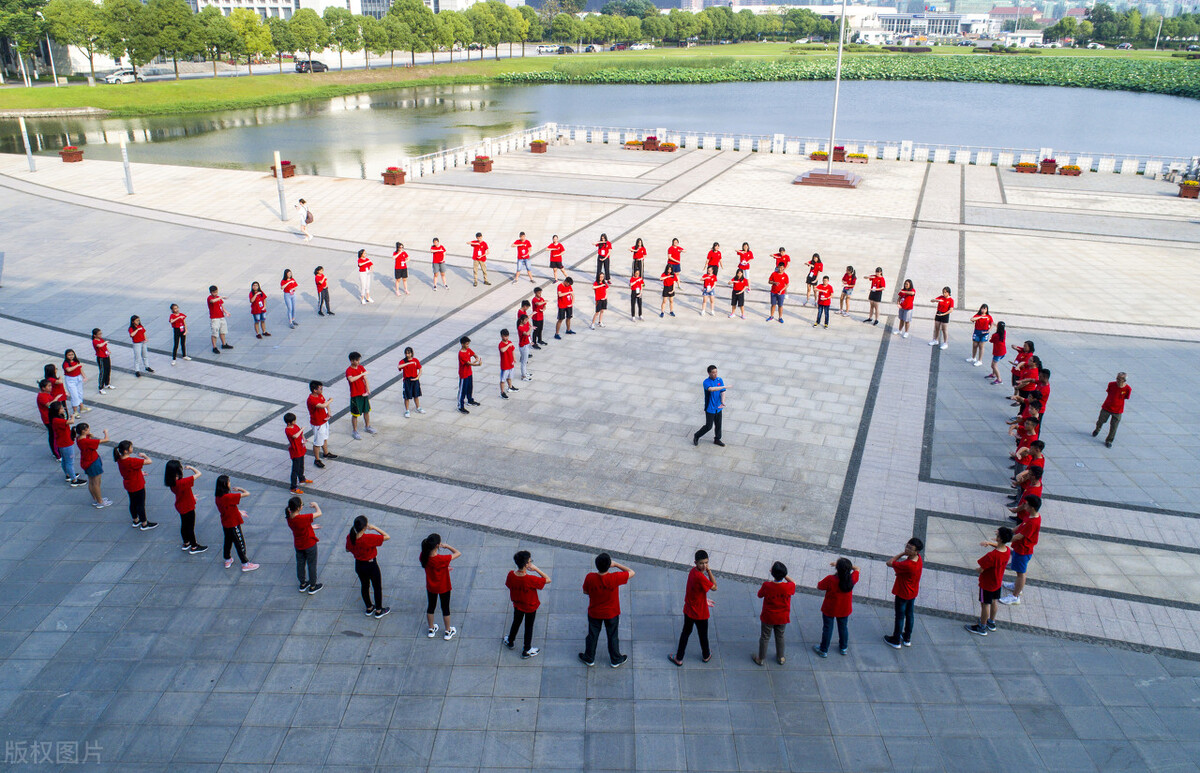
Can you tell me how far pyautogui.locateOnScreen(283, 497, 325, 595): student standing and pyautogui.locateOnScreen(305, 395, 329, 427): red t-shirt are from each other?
2939mm

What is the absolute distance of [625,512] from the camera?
1143 cm

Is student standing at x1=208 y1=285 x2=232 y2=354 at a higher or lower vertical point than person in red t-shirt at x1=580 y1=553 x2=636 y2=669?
higher

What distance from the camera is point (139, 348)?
15.7 metres

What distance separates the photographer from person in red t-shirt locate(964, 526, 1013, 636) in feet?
28.3

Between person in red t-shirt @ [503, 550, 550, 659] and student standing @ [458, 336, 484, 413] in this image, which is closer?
person in red t-shirt @ [503, 550, 550, 659]

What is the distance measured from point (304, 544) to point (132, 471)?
308 centimetres

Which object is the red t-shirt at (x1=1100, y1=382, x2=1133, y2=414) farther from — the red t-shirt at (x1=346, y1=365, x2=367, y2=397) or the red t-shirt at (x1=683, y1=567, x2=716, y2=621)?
the red t-shirt at (x1=346, y1=365, x2=367, y2=397)

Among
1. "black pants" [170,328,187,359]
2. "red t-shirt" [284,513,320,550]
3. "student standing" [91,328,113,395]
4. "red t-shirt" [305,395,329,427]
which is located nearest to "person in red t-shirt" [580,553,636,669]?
"red t-shirt" [284,513,320,550]

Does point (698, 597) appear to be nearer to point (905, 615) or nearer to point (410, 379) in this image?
point (905, 615)

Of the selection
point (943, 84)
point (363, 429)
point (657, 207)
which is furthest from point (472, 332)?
point (943, 84)

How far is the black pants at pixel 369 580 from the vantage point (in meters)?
8.95

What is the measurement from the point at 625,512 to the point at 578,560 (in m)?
1.35

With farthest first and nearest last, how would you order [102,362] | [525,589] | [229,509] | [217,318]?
[217,318], [102,362], [229,509], [525,589]

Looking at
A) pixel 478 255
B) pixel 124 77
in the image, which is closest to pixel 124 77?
pixel 124 77
